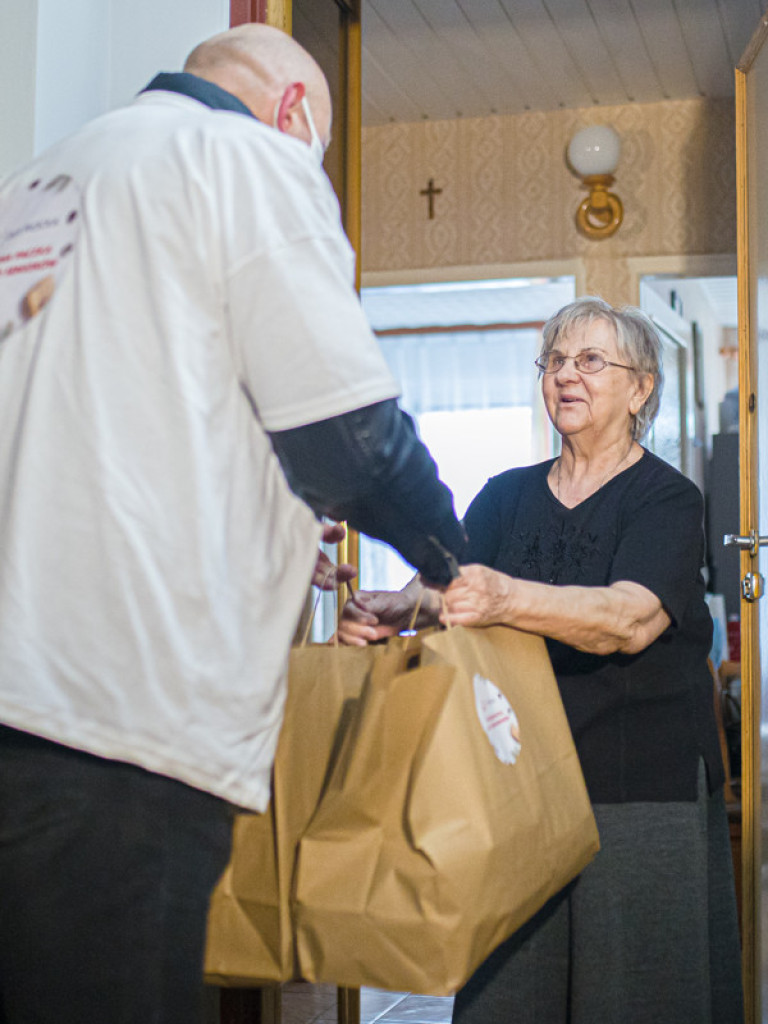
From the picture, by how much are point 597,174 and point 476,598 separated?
11.7ft

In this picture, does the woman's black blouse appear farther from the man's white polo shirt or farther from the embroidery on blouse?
the man's white polo shirt

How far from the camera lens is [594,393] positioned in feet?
6.21

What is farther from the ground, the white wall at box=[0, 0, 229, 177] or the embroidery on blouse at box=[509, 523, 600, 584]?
the white wall at box=[0, 0, 229, 177]

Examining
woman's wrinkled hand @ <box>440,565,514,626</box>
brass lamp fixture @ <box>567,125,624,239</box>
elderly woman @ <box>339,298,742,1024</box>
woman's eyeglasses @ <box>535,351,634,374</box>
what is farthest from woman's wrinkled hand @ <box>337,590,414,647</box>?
brass lamp fixture @ <box>567,125,624,239</box>

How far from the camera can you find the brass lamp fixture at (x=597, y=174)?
4.46 metres

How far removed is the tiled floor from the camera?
2836 mm

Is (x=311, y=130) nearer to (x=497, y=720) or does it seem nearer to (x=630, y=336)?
(x=497, y=720)

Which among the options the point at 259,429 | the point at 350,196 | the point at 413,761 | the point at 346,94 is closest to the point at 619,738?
the point at 413,761

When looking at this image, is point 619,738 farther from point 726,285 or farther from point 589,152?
point 726,285

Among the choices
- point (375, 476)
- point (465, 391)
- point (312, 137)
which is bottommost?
point (375, 476)

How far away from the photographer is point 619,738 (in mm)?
1715

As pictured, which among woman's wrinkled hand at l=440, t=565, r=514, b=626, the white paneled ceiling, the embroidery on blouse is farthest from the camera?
the white paneled ceiling

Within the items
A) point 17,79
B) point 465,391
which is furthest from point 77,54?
point 465,391

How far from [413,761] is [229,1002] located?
3.95 feet
